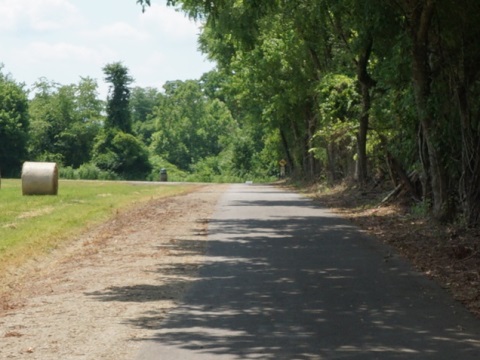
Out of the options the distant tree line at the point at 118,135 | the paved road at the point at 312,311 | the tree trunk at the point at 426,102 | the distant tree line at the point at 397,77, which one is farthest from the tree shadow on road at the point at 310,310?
the distant tree line at the point at 118,135

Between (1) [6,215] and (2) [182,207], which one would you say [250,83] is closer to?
(2) [182,207]

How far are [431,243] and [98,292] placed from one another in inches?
292

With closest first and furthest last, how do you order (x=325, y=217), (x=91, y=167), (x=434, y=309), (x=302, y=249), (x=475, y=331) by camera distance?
(x=475, y=331) → (x=434, y=309) → (x=302, y=249) → (x=325, y=217) → (x=91, y=167)

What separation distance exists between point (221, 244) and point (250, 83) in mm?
35576

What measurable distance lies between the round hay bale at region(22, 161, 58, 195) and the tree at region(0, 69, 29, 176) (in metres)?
50.2

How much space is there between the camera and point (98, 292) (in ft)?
41.6

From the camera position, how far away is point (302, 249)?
58.3 ft

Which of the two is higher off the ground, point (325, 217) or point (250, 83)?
point (250, 83)

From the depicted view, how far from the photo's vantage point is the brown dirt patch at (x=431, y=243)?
43.2 ft

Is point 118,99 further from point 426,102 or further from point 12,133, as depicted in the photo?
point 426,102

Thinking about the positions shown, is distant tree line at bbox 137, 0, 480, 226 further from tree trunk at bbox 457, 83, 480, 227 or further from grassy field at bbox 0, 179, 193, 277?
grassy field at bbox 0, 179, 193, 277

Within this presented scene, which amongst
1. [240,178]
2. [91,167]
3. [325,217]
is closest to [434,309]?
[325,217]

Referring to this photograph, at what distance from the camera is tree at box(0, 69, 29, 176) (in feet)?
294

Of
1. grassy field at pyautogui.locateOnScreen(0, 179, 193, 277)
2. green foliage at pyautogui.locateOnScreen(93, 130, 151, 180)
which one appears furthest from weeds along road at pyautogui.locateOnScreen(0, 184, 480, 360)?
green foliage at pyautogui.locateOnScreen(93, 130, 151, 180)
